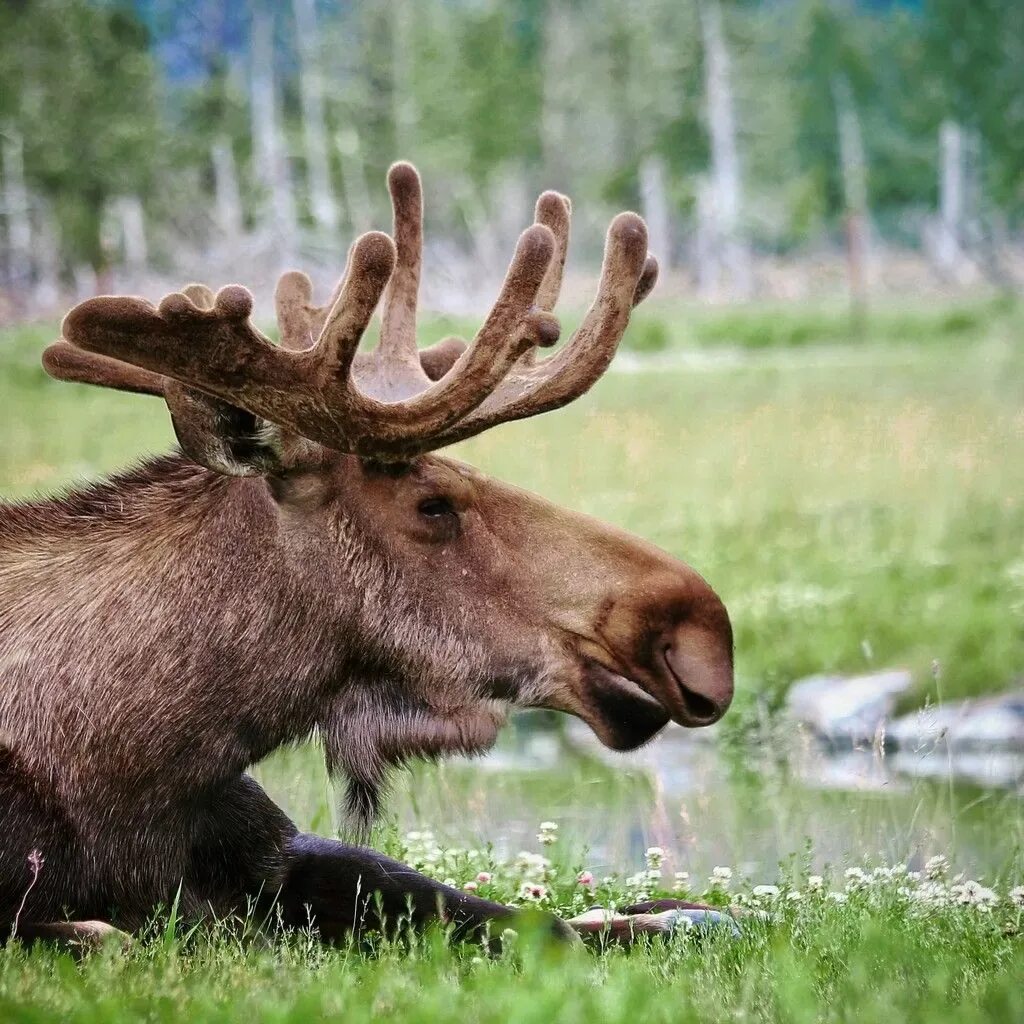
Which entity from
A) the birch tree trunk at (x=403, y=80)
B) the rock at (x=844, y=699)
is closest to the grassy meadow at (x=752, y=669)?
the rock at (x=844, y=699)

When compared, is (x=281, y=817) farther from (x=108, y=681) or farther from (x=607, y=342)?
(x=607, y=342)

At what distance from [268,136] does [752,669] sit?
39010 millimetres

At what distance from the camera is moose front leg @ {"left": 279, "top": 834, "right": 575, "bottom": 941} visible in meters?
4.18

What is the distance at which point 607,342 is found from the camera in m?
4.16

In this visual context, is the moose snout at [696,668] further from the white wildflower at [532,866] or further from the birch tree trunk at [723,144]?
the birch tree trunk at [723,144]

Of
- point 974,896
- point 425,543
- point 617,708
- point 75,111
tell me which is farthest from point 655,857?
point 75,111

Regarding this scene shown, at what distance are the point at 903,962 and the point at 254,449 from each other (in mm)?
1892

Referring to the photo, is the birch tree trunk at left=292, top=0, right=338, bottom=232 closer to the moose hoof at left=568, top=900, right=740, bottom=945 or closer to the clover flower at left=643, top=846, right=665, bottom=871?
the clover flower at left=643, top=846, right=665, bottom=871

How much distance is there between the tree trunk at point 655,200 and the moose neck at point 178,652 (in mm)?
48633

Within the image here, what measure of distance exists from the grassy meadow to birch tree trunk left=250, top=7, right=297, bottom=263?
16640 millimetres

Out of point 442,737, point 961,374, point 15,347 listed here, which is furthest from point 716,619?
point 15,347

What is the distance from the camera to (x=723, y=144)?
45.0 meters

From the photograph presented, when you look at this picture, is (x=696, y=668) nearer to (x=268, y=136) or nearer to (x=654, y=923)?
(x=654, y=923)

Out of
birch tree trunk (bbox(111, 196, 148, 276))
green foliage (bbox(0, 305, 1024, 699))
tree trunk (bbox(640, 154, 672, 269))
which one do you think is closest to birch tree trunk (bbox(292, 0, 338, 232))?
birch tree trunk (bbox(111, 196, 148, 276))
